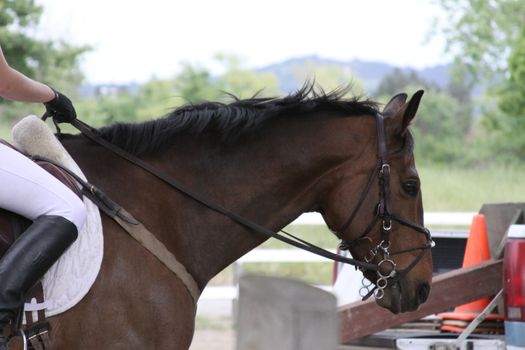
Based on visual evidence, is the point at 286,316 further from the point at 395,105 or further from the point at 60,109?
the point at 395,105

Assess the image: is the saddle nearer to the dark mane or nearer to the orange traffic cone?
the dark mane

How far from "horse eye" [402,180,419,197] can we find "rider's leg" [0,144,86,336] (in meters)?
1.60

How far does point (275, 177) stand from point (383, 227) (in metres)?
0.58

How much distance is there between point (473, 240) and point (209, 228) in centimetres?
263

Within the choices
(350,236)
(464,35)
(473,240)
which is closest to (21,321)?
(350,236)

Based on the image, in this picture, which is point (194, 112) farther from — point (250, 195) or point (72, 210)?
point (72, 210)

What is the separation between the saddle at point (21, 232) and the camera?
→ 3.89m

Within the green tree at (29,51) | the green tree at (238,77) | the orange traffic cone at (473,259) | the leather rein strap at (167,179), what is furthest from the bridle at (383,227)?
the green tree at (238,77)

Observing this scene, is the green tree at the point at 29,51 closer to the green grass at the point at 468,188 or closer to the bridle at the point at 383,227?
the green grass at the point at 468,188

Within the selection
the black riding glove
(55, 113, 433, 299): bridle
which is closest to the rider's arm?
the black riding glove

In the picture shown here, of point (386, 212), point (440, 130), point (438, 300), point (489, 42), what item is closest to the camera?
point (386, 212)

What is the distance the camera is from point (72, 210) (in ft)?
13.1

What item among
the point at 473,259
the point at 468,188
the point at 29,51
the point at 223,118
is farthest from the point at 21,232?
the point at 468,188

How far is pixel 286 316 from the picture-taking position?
2.40 meters
